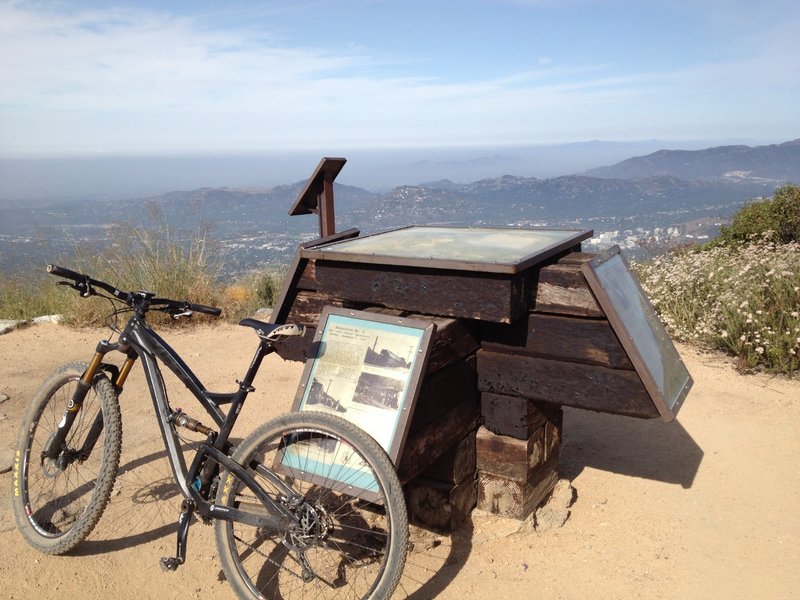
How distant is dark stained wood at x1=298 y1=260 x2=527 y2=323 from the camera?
257 cm

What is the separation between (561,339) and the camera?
278cm

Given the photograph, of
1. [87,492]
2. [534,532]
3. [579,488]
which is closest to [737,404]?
[579,488]

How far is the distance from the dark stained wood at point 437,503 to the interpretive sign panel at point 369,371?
0.71 m

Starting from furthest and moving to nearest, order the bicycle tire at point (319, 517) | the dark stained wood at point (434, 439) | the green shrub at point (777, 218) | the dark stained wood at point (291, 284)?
the green shrub at point (777, 218) < the dark stained wood at point (291, 284) < the dark stained wood at point (434, 439) < the bicycle tire at point (319, 517)

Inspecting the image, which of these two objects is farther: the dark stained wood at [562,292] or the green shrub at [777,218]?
the green shrub at [777,218]

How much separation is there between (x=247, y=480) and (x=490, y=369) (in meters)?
1.20

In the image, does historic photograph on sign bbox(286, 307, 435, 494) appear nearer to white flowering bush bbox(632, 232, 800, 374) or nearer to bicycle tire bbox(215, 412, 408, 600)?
bicycle tire bbox(215, 412, 408, 600)

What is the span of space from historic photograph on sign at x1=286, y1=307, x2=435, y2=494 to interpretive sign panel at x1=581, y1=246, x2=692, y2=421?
710 mm

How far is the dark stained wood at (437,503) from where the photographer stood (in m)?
3.02

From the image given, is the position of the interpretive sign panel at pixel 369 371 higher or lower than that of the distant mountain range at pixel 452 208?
higher

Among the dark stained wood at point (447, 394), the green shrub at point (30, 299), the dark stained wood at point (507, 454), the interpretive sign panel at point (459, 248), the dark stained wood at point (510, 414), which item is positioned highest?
the interpretive sign panel at point (459, 248)

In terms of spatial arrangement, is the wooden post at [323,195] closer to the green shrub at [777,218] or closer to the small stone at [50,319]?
the small stone at [50,319]

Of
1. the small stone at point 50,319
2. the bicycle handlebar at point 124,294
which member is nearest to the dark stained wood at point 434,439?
the bicycle handlebar at point 124,294

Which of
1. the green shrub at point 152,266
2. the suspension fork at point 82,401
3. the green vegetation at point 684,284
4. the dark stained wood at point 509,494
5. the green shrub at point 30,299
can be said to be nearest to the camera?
the suspension fork at point 82,401
